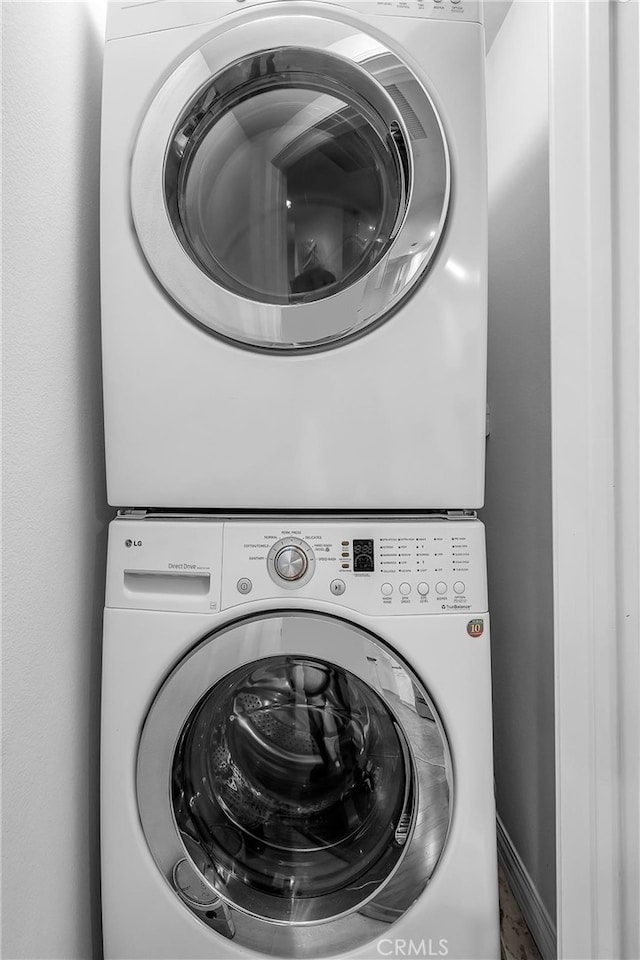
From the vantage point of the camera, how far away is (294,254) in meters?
1.03

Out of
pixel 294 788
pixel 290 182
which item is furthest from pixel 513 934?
pixel 290 182

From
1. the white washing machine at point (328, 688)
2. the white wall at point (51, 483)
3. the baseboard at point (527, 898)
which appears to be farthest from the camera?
the baseboard at point (527, 898)

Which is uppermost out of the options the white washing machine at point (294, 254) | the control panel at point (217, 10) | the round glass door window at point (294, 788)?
the control panel at point (217, 10)

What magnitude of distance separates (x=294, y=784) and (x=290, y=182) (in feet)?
3.47

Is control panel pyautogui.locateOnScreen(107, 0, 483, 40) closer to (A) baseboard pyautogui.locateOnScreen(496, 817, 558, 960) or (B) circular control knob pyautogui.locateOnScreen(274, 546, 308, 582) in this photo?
(B) circular control knob pyautogui.locateOnScreen(274, 546, 308, 582)

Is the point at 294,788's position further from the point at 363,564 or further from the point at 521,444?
the point at 521,444

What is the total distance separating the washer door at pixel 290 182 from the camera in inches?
39.0

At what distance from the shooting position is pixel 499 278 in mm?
1536

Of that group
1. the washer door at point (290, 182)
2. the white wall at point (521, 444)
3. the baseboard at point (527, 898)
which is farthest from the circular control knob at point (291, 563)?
the baseboard at point (527, 898)

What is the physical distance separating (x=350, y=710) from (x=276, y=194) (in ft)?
2.97

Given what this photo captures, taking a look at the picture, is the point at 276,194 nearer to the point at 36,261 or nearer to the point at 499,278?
the point at 36,261

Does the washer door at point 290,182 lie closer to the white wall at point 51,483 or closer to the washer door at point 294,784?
the white wall at point 51,483

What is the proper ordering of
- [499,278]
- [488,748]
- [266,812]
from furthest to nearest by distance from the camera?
[499,278] < [266,812] < [488,748]

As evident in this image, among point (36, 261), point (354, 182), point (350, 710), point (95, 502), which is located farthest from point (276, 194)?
point (350, 710)
